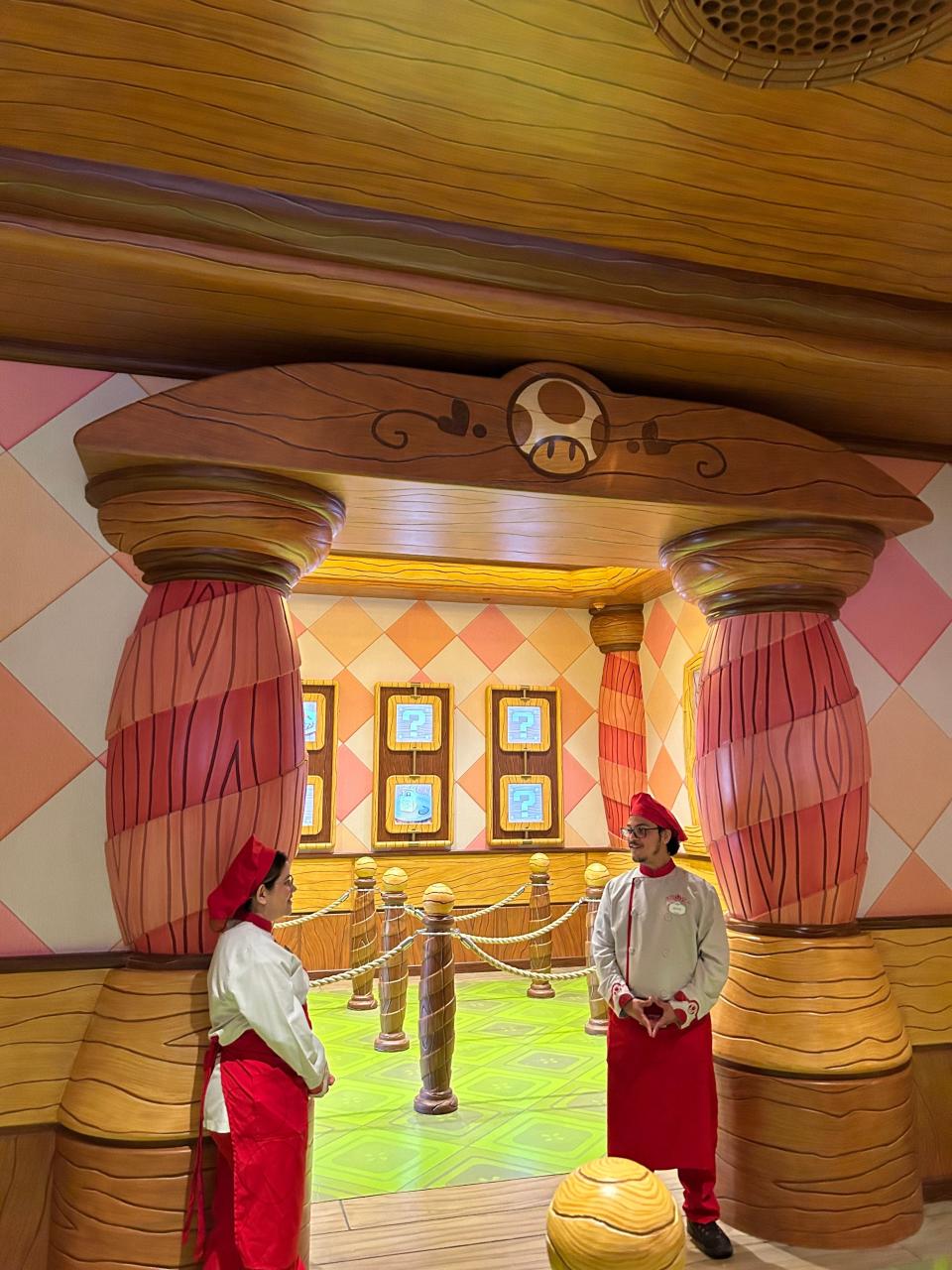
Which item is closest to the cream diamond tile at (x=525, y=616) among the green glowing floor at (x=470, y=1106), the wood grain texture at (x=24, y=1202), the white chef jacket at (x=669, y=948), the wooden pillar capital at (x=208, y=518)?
the green glowing floor at (x=470, y=1106)

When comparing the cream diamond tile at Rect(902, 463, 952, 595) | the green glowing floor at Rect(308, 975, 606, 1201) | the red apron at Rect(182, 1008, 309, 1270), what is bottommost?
the green glowing floor at Rect(308, 975, 606, 1201)

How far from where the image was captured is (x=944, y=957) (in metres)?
3.21

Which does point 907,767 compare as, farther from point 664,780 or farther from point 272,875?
point 664,780

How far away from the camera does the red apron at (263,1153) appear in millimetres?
2121

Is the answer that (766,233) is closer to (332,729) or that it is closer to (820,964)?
(820,964)

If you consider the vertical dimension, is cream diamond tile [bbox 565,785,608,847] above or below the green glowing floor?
above

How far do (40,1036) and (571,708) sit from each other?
4981 mm

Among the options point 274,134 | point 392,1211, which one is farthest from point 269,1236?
point 274,134

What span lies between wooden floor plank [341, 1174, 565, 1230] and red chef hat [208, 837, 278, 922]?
50.7 inches

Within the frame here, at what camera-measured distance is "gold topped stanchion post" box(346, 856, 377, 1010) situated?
559 centimetres

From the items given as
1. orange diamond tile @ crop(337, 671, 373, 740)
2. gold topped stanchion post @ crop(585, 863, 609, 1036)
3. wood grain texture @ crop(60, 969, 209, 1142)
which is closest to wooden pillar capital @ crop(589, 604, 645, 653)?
orange diamond tile @ crop(337, 671, 373, 740)

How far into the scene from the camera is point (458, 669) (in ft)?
22.3

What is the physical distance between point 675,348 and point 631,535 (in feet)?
2.31

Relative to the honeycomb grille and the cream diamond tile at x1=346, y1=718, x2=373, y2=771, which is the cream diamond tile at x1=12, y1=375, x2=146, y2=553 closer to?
the honeycomb grille
